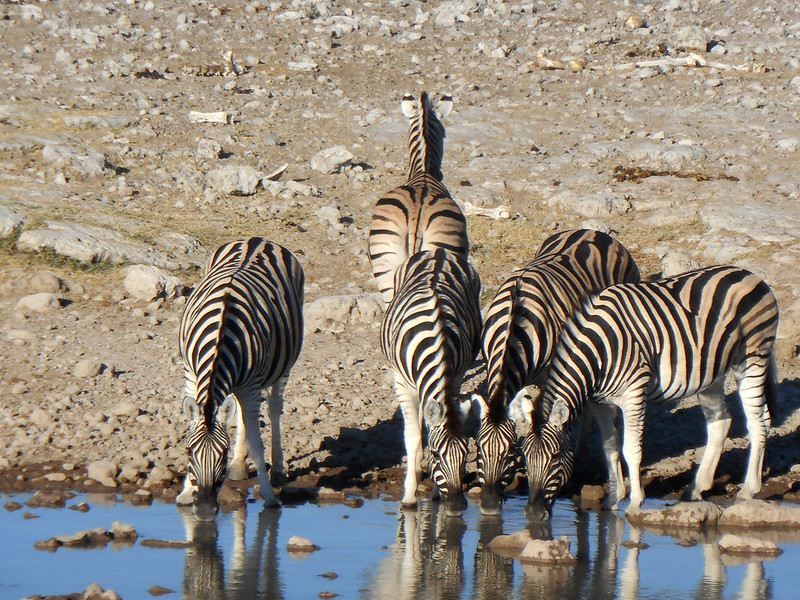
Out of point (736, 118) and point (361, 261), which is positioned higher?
point (736, 118)

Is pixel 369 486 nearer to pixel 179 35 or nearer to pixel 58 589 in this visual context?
pixel 58 589

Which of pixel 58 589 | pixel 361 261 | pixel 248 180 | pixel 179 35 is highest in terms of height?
pixel 179 35

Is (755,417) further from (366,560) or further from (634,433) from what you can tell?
(366,560)

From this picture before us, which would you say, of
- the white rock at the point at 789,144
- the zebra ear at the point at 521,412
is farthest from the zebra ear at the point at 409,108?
the white rock at the point at 789,144

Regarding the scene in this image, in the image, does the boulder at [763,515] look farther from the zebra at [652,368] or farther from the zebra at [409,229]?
the zebra at [409,229]

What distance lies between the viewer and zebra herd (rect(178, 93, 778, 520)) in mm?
7246

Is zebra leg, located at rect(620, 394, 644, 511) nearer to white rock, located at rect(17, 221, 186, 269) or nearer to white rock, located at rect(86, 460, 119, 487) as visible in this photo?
white rock, located at rect(86, 460, 119, 487)

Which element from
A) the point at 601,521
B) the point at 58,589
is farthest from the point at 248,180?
the point at 58,589

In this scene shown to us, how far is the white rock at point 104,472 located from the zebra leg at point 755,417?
4725 mm

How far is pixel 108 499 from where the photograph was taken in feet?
26.1

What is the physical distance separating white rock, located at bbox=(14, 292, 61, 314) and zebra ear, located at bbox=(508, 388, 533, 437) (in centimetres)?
607

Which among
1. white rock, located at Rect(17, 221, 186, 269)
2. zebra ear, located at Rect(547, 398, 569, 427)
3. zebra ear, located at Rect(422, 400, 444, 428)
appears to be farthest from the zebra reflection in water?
white rock, located at Rect(17, 221, 186, 269)

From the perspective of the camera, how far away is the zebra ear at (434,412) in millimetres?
7254

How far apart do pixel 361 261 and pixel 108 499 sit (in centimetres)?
632
